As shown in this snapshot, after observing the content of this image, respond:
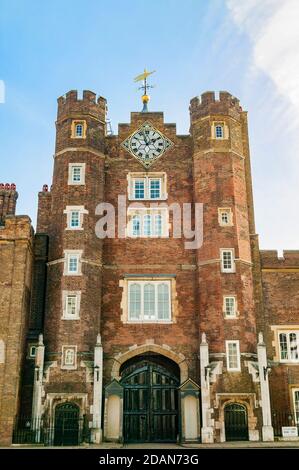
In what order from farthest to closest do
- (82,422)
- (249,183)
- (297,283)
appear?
(249,183)
(297,283)
(82,422)

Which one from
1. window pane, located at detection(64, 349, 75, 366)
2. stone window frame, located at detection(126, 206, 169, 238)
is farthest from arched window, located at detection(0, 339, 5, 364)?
stone window frame, located at detection(126, 206, 169, 238)

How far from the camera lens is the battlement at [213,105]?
35.1 m

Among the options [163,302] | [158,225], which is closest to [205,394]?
[163,302]

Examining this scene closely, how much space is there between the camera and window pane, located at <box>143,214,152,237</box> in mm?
33781

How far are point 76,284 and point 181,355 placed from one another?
→ 6.87m

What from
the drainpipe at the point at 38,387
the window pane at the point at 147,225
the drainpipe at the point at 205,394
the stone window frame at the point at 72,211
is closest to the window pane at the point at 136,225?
the window pane at the point at 147,225

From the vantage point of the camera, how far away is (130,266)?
33000 millimetres

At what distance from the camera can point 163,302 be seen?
1277 inches

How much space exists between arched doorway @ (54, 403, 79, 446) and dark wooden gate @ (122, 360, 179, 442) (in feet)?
9.13

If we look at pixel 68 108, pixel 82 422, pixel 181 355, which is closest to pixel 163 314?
pixel 181 355

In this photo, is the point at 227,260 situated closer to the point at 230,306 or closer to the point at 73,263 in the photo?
the point at 230,306

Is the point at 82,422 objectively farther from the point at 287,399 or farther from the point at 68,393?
the point at 287,399

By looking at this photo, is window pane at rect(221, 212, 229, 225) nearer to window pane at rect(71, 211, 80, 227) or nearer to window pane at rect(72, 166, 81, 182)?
window pane at rect(71, 211, 80, 227)

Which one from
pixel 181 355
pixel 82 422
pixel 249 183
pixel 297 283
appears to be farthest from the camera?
pixel 249 183
